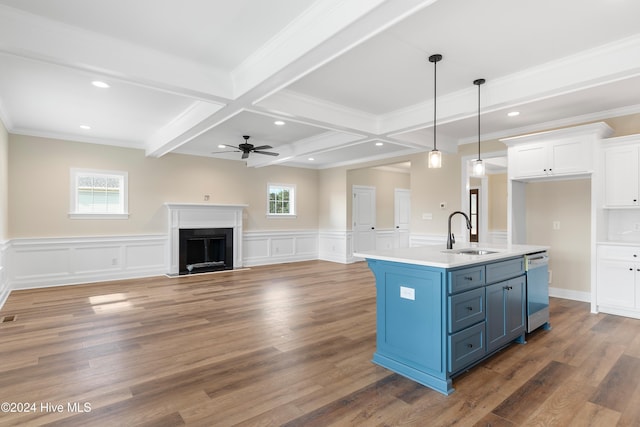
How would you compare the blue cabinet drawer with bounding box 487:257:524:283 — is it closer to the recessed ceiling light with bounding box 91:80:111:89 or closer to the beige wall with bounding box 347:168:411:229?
the recessed ceiling light with bounding box 91:80:111:89

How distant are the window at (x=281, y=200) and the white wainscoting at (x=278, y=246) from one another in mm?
556

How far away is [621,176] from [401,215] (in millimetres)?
6306

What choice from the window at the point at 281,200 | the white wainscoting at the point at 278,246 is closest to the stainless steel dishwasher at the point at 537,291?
the white wainscoting at the point at 278,246

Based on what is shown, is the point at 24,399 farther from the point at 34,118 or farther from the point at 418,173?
the point at 418,173

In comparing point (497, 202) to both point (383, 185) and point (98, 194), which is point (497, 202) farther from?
point (98, 194)

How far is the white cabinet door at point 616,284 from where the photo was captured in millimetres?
4066

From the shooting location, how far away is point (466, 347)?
258 centimetres

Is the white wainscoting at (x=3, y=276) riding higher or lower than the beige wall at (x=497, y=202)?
lower

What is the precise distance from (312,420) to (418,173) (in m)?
5.77

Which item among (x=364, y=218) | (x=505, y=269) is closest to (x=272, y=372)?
(x=505, y=269)

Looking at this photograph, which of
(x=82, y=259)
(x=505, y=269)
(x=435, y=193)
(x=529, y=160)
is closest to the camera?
(x=505, y=269)

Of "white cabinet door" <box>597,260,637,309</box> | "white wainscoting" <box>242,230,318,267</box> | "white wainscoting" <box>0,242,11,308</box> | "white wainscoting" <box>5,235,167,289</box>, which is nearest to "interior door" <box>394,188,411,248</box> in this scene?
"white wainscoting" <box>242,230,318,267</box>

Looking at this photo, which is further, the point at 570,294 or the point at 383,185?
the point at 383,185

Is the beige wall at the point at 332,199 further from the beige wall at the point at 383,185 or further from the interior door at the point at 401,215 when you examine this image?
the interior door at the point at 401,215
